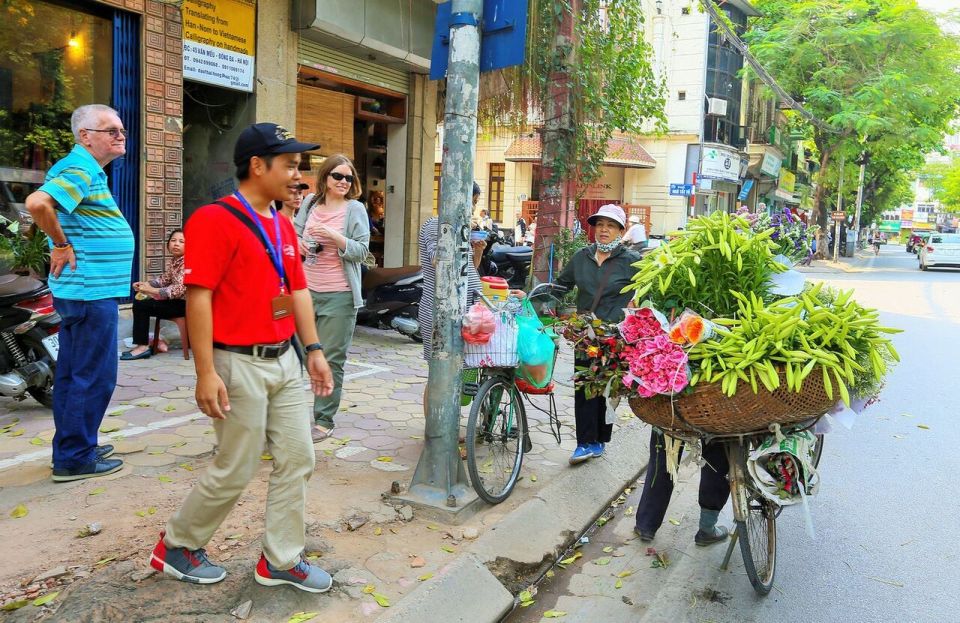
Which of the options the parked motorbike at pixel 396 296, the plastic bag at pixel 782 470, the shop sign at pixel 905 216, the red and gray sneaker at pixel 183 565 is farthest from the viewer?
the shop sign at pixel 905 216

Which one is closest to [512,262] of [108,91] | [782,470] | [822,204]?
[108,91]

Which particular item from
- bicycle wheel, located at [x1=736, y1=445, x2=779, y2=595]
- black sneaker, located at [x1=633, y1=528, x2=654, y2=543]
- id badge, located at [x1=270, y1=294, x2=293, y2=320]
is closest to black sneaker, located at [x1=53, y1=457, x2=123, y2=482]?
id badge, located at [x1=270, y1=294, x2=293, y2=320]

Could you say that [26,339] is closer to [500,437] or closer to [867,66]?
[500,437]

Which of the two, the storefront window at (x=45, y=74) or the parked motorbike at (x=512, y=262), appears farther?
the parked motorbike at (x=512, y=262)

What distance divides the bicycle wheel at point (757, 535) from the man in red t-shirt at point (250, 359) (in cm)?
189

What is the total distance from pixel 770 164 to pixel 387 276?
→ 35913 mm

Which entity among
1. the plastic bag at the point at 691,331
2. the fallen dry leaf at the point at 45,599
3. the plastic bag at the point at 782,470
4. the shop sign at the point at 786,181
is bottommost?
the fallen dry leaf at the point at 45,599

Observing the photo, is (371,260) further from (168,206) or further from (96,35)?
(96,35)

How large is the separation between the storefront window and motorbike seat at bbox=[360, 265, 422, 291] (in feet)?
11.1

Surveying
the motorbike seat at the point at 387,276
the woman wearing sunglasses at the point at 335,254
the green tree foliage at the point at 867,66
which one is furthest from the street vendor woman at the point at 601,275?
the green tree foliage at the point at 867,66

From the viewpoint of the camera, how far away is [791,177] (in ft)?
157

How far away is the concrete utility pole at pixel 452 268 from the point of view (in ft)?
13.2

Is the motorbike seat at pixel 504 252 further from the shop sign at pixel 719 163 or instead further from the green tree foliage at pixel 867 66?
the shop sign at pixel 719 163

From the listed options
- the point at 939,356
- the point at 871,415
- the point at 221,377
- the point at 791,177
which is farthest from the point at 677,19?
the point at 221,377
